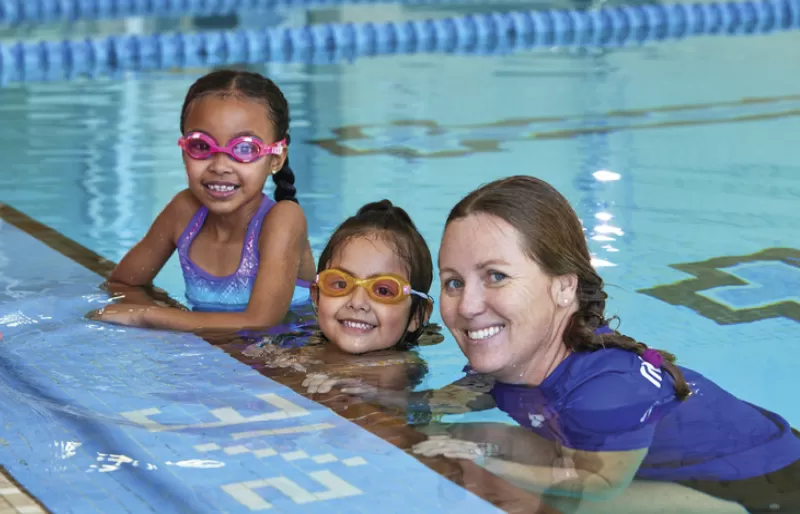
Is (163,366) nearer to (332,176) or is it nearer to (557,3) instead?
(332,176)

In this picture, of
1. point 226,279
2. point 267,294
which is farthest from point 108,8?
point 267,294

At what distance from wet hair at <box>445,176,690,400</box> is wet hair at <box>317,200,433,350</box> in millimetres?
531

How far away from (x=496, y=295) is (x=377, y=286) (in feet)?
2.04

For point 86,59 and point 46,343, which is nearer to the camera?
point 46,343

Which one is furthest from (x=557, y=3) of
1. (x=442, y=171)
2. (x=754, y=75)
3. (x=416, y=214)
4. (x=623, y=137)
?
(x=416, y=214)

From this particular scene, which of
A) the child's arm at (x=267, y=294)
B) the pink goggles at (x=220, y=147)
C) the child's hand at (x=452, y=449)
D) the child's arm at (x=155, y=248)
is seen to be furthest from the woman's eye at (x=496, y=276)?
the child's arm at (x=155, y=248)

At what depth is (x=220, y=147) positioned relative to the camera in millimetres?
3553

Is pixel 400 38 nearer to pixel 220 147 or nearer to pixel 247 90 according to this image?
pixel 247 90

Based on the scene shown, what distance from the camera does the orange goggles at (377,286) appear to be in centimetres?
313

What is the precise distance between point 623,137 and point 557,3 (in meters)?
5.17

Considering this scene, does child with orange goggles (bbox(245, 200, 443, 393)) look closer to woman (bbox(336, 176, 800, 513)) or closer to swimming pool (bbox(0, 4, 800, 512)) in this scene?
swimming pool (bbox(0, 4, 800, 512))

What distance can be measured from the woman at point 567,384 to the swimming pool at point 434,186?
205mm

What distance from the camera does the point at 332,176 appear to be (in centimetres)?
588

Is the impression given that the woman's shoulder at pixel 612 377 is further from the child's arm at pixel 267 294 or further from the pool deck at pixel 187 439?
the child's arm at pixel 267 294
